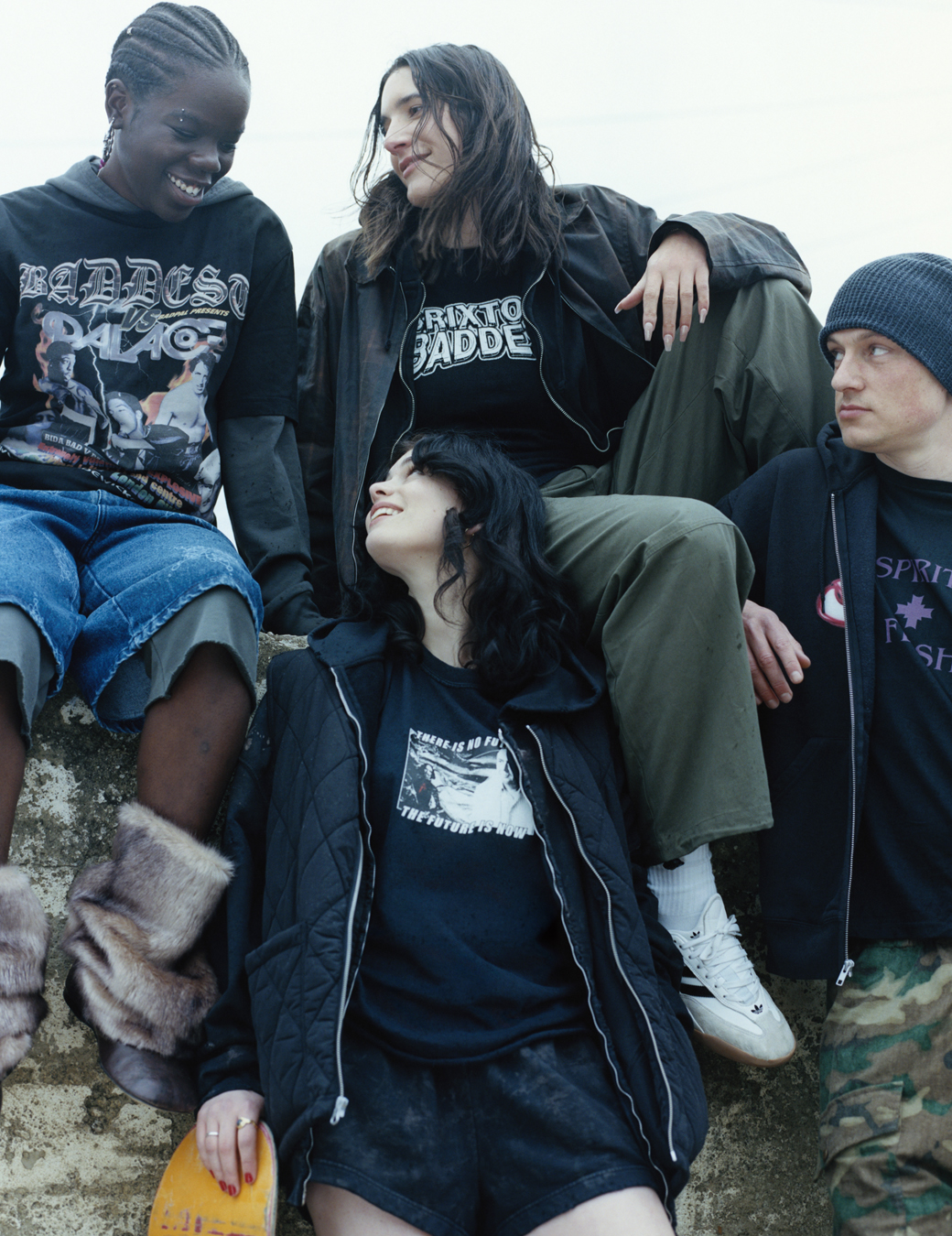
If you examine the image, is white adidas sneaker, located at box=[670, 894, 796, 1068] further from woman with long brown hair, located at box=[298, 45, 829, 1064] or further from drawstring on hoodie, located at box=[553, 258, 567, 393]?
drawstring on hoodie, located at box=[553, 258, 567, 393]

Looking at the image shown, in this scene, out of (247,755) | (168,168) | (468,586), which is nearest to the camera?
(247,755)

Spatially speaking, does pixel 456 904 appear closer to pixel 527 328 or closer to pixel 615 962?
pixel 615 962

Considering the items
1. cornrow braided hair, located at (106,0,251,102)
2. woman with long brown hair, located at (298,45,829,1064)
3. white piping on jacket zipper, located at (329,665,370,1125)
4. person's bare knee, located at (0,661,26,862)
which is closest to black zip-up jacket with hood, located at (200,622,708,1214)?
white piping on jacket zipper, located at (329,665,370,1125)

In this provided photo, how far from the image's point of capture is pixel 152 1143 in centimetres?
189

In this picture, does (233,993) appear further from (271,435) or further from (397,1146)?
(271,435)

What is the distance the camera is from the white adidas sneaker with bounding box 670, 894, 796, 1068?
1785 mm

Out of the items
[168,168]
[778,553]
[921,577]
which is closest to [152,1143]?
[778,553]

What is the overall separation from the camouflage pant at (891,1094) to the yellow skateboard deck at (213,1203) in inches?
35.9

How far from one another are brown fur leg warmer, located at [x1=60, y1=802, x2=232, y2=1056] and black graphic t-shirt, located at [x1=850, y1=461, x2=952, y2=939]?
42.5 inches

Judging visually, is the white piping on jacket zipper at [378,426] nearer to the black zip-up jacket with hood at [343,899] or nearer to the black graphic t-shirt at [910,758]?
the black zip-up jacket with hood at [343,899]

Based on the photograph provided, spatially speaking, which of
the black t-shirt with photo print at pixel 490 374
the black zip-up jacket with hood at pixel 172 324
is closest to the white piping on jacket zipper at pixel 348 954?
the black zip-up jacket with hood at pixel 172 324

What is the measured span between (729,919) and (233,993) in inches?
33.7

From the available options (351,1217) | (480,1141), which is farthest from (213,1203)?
(480,1141)

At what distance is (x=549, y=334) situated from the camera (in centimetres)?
251
